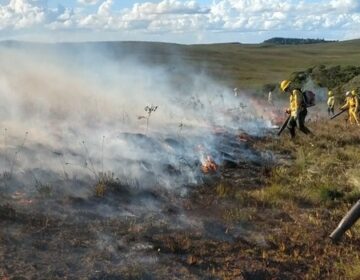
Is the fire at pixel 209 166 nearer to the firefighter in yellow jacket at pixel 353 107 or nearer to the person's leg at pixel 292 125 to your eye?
the person's leg at pixel 292 125

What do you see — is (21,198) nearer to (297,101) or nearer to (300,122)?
(297,101)

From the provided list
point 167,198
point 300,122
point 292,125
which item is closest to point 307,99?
point 300,122

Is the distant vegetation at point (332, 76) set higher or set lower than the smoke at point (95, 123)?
lower

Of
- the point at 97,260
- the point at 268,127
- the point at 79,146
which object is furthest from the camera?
the point at 268,127

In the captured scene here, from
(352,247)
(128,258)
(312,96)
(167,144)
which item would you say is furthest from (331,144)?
(128,258)

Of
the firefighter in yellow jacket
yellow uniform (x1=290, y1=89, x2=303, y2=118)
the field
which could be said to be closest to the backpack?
yellow uniform (x1=290, y1=89, x2=303, y2=118)

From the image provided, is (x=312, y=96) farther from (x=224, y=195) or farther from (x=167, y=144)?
(x=224, y=195)

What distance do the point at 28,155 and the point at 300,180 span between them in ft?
15.5

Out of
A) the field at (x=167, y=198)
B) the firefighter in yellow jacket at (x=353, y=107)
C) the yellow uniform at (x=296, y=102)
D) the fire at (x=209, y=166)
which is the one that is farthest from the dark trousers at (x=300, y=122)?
the fire at (x=209, y=166)

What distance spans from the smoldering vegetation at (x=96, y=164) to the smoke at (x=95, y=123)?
35 millimetres

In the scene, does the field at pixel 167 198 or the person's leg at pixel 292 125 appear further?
the person's leg at pixel 292 125

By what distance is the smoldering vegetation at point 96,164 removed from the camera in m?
6.45

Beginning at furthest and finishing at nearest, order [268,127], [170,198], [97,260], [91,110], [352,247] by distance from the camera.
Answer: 1. [268,127]
2. [91,110]
3. [170,198]
4. [352,247]
5. [97,260]

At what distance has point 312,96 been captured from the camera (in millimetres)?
13938
